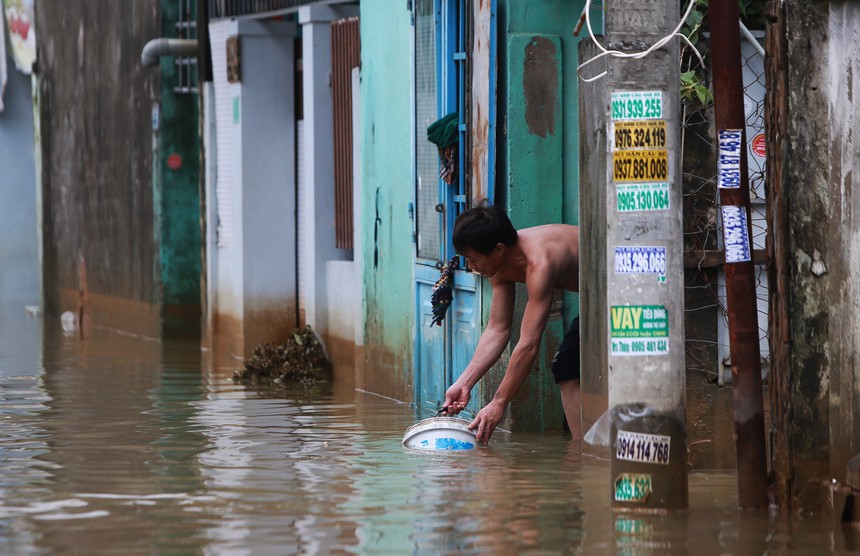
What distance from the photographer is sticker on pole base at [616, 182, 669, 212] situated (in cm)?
687

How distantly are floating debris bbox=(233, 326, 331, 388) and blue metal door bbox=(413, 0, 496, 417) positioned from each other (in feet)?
7.02

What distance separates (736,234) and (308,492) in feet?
7.77

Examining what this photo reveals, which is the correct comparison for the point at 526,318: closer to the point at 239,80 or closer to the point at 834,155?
the point at 834,155

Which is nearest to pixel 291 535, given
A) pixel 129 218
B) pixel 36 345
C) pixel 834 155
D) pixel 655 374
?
pixel 655 374

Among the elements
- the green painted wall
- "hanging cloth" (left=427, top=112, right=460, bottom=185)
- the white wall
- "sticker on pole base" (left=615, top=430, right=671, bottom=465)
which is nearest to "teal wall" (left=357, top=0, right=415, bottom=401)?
"hanging cloth" (left=427, top=112, right=460, bottom=185)

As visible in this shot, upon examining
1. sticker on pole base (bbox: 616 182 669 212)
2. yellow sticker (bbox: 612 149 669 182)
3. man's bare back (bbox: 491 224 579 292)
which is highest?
yellow sticker (bbox: 612 149 669 182)

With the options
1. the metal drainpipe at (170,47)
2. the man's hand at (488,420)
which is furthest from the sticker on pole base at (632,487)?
the metal drainpipe at (170,47)

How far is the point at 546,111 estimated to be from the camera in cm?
1016

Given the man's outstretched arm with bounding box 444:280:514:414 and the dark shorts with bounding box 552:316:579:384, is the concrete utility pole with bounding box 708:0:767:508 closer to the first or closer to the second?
the man's outstretched arm with bounding box 444:280:514:414

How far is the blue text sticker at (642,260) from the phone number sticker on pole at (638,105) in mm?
543

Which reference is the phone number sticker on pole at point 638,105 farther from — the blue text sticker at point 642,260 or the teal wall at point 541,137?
the teal wall at point 541,137

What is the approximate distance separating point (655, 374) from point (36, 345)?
12.2 m

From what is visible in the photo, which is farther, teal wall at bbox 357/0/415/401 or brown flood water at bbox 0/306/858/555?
teal wall at bbox 357/0/415/401

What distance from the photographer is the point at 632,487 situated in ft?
23.1
